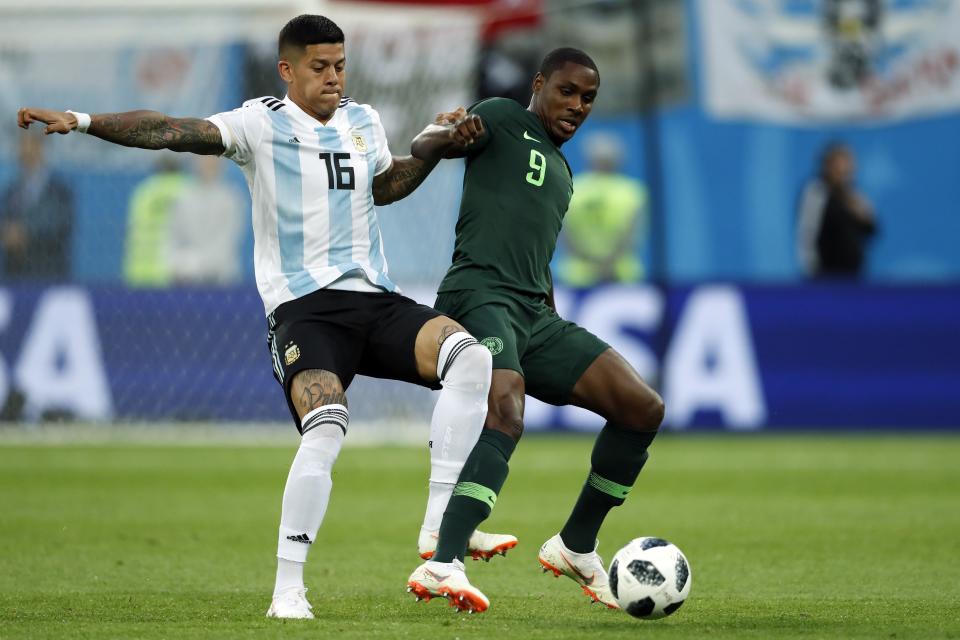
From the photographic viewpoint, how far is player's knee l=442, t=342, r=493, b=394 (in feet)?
20.2

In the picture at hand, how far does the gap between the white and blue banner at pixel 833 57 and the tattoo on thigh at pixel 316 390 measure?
428 inches

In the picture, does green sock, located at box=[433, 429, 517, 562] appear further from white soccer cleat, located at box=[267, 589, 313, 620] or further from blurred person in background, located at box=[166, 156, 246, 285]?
blurred person in background, located at box=[166, 156, 246, 285]

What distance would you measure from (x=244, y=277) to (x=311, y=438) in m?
13.1

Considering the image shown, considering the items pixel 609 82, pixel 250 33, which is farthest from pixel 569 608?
pixel 609 82

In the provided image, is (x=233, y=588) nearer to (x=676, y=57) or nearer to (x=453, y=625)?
(x=453, y=625)

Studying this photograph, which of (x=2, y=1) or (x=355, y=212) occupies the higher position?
(x=2, y=1)

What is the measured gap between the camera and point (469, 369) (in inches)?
242

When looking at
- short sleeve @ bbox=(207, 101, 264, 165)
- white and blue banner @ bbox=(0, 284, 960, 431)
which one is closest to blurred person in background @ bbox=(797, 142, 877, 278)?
white and blue banner @ bbox=(0, 284, 960, 431)

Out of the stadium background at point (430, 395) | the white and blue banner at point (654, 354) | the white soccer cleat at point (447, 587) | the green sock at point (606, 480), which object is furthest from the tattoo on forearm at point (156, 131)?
the white and blue banner at point (654, 354)

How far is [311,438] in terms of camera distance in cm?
595

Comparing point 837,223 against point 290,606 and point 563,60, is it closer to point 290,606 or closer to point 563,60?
point 563,60

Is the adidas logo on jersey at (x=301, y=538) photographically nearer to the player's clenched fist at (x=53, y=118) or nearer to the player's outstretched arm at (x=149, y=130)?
the player's outstretched arm at (x=149, y=130)

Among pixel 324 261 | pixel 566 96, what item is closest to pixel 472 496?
pixel 324 261

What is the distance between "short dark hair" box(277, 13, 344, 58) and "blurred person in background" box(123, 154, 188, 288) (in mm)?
10096
